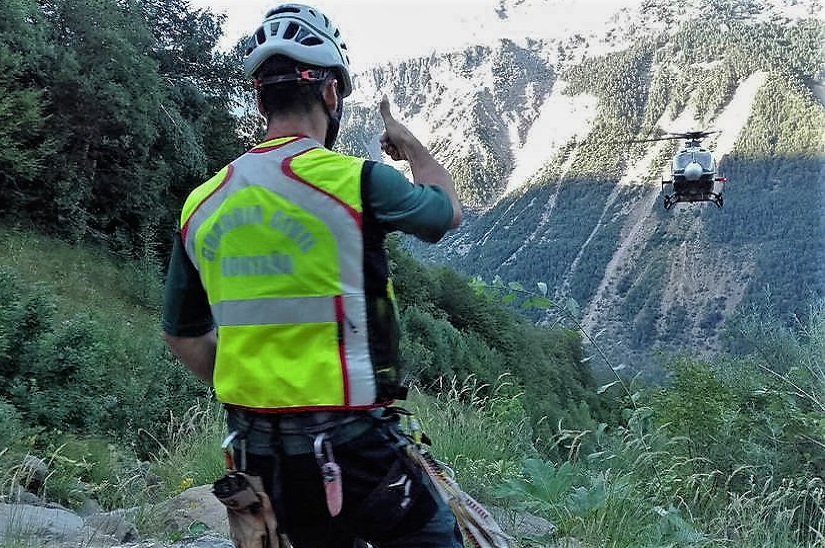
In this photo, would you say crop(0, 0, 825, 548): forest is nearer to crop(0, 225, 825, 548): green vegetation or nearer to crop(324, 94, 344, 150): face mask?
crop(0, 225, 825, 548): green vegetation

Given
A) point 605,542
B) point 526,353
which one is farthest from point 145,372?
point 526,353

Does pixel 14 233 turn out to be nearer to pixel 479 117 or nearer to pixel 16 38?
pixel 16 38

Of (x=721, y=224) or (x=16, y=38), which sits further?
(x=721, y=224)

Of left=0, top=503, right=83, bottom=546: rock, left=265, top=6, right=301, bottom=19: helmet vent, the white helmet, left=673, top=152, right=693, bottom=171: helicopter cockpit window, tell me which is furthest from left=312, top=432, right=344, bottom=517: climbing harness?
left=673, top=152, right=693, bottom=171: helicopter cockpit window

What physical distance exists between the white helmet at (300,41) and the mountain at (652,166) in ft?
272

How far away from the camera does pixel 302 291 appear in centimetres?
159

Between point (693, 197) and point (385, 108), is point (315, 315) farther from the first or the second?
point (693, 197)

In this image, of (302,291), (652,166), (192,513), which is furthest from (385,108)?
(652,166)

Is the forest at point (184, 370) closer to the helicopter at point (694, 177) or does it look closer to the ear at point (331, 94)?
the ear at point (331, 94)

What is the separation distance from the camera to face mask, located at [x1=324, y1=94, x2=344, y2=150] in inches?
72.7

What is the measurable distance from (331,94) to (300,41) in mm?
132

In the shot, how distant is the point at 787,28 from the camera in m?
160

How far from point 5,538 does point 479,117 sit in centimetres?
18383

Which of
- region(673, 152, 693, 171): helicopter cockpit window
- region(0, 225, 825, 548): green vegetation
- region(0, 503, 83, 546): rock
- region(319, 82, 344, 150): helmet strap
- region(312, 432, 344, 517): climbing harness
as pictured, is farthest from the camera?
region(673, 152, 693, 171): helicopter cockpit window
